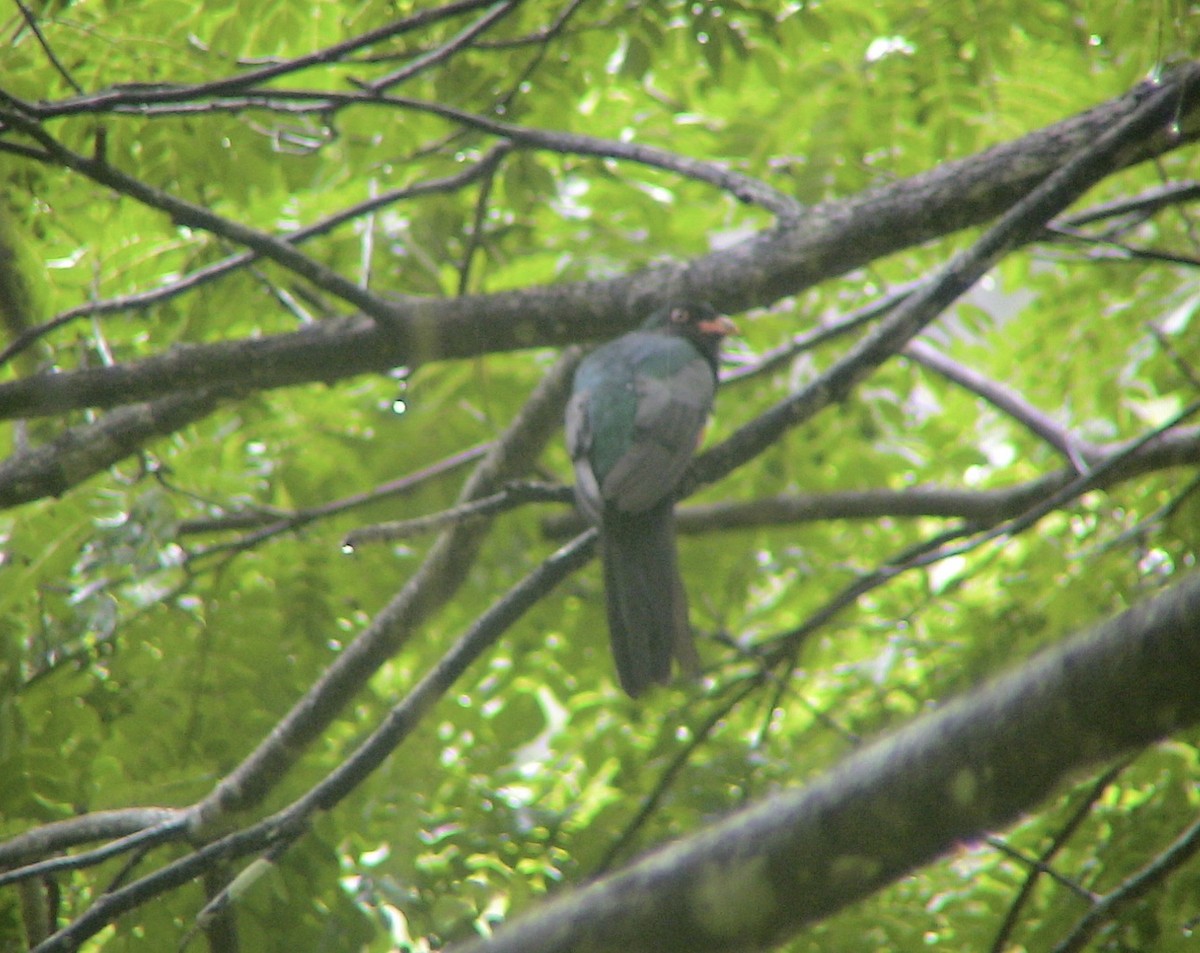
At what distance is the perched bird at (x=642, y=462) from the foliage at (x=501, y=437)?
1.05 ft

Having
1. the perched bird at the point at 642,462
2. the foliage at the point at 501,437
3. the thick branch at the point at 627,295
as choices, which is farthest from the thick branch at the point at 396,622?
the thick branch at the point at 627,295

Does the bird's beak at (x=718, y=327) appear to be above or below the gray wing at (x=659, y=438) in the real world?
above

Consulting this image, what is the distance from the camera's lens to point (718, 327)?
4.96 m

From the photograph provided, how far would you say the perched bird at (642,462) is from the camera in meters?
3.97

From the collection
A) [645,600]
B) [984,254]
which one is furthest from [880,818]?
[645,600]

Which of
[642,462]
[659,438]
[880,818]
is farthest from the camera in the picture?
[659,438]

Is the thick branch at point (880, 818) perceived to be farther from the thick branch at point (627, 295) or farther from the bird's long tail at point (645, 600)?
the thick branch at point (627, 295)

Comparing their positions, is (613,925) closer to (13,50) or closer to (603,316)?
(603,316)

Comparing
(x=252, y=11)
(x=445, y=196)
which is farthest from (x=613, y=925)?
(x=445, y=196)

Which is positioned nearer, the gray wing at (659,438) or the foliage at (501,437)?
the foliage at (501,437)

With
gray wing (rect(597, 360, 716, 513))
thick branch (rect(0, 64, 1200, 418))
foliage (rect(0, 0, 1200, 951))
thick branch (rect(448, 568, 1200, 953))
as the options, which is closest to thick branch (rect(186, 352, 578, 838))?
foliage (rect(0, 0, 1200, 951))

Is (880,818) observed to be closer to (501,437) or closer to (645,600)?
(645,600)

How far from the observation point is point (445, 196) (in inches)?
196

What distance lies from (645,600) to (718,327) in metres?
1.45
